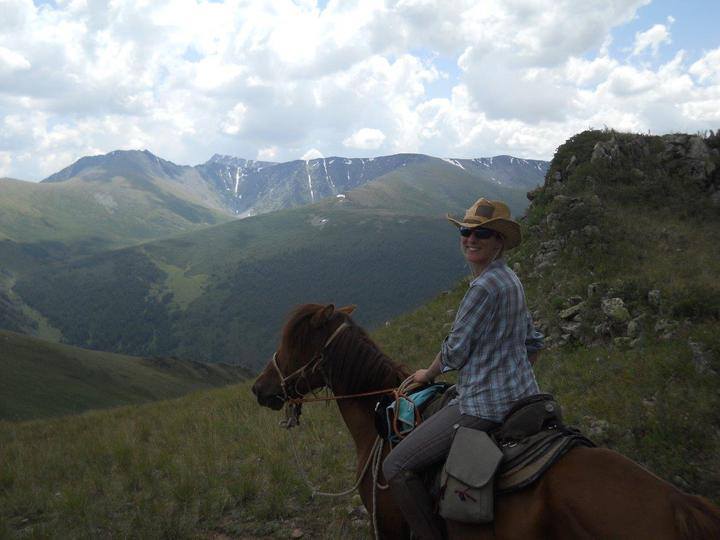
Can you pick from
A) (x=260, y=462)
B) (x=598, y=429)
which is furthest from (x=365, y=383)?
(x=260, y=462)

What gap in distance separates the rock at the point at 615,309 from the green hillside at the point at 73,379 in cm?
5172

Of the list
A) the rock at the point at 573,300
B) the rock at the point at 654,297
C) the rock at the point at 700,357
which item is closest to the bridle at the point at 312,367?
the rock at the point at 700,357

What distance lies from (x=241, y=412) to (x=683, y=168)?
17522 millimetres

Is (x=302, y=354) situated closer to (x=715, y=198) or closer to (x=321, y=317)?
(x=321, y=317)

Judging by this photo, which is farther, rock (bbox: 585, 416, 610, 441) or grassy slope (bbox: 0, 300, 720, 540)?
rock (bbox: 585, 416, 610, 441)

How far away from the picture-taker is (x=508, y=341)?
3557 millimetres

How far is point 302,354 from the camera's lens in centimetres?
470

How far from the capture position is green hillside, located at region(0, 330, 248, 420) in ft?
208

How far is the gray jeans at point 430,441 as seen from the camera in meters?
3.52

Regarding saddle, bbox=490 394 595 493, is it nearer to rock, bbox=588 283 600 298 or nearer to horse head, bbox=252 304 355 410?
horse head, bbox=252 304 355 410

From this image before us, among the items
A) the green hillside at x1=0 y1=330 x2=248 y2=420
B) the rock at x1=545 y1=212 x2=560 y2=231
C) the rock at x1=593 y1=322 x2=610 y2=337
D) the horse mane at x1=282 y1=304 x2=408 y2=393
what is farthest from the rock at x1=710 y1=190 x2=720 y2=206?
the green hillside at x1=0 y1=330 x2=248 y2=420

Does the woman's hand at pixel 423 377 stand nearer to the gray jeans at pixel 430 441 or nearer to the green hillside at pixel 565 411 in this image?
the gray jeans at pixel 430 441

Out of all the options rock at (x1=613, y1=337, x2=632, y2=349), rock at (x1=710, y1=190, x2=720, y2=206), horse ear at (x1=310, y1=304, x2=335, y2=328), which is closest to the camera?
horse ear at (x1=310, y1=304, x2=335, y2=328)

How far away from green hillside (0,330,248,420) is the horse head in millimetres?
54538
